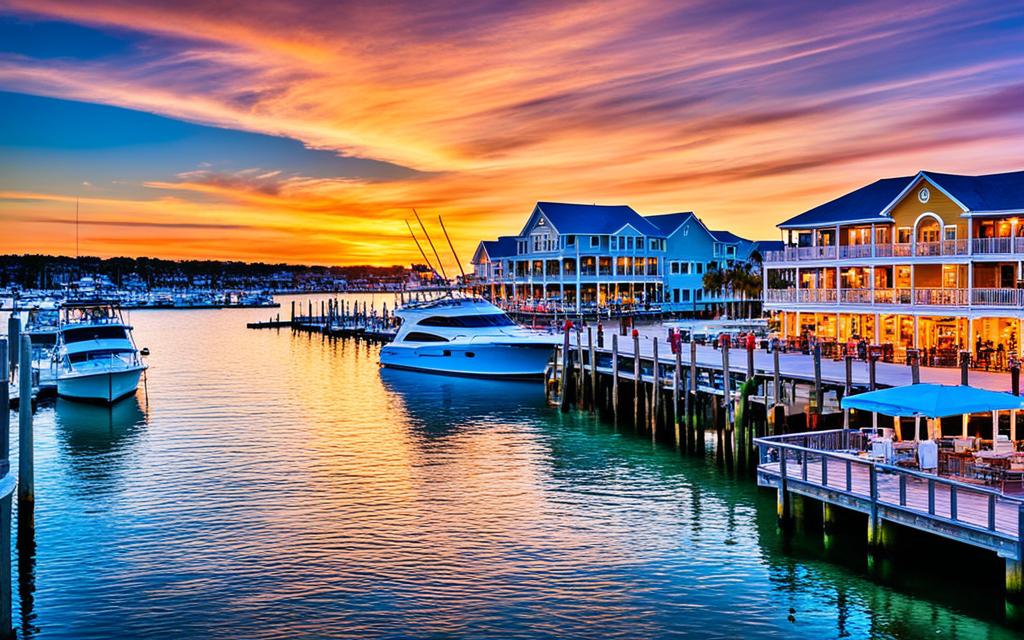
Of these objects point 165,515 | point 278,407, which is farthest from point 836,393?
point 278,407

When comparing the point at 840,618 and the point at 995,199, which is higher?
the point at 995,199

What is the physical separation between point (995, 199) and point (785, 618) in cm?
2943

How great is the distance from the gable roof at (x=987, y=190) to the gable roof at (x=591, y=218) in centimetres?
4913

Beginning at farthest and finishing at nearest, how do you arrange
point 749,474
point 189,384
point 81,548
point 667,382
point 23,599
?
point 189,384, point 667,382, point 749,474, point 81,548, point 23,599

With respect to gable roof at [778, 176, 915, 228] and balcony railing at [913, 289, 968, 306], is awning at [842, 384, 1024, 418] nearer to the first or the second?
balcony railing at [913, 289, 968, 306]

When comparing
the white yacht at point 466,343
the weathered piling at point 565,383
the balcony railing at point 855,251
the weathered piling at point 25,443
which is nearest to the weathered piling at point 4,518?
the weathered piling at point 25,443

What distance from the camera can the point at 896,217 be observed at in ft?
145

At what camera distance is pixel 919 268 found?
43031mm

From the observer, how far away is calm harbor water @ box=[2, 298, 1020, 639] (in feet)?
60.6

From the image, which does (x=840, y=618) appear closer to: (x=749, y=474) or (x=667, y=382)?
(x=749, y=474)

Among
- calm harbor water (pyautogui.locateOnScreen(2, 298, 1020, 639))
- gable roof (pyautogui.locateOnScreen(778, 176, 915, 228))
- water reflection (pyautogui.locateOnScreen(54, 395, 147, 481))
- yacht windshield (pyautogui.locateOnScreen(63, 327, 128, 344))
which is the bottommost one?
calm harbor water (pyautogui.locateOnScreen(2, 298, 1020, 639))

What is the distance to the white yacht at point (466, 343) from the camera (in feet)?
200

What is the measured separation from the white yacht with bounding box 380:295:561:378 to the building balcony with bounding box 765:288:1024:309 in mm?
15893

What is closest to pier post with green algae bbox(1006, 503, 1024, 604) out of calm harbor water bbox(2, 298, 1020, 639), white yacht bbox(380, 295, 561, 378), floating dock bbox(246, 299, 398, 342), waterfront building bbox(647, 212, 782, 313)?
calm harbor water bbox(2, 298, 1020, 639)
